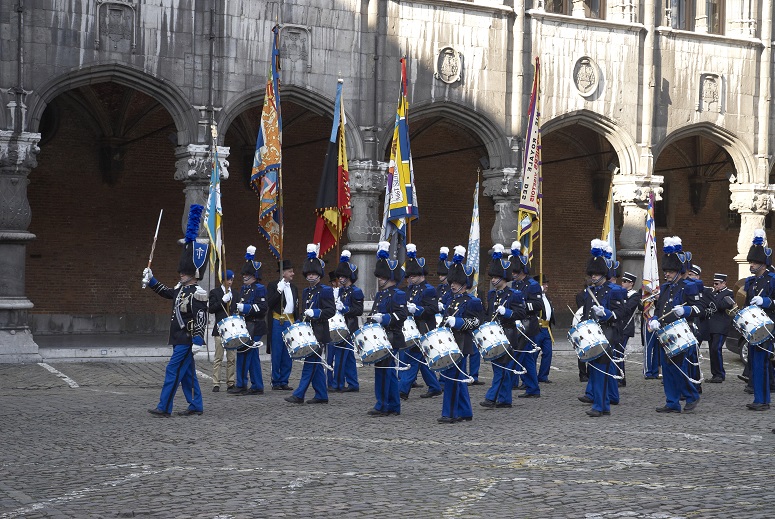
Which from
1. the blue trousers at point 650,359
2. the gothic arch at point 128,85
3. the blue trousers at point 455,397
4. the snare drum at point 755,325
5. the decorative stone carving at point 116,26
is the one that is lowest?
the blue trousers at point 455,397

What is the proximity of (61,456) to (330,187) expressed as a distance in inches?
314

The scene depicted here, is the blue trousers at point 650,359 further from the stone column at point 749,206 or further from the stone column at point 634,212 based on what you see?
the stone column at point 749,206

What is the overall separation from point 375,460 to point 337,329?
14.2 feet

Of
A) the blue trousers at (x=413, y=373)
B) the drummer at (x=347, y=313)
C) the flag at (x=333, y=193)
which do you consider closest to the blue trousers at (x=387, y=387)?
the blue trousers at (x=413, y=373)

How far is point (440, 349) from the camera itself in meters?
11.9

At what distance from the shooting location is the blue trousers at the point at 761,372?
42.8 feet

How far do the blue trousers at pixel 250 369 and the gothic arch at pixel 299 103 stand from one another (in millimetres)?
5995

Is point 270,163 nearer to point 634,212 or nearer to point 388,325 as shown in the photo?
point 388,325

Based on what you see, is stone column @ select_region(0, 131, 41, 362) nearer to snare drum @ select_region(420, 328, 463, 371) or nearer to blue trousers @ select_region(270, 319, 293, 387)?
blue trousers @ select_region(270, 319, 293, 387)

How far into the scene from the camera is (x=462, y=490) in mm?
8125

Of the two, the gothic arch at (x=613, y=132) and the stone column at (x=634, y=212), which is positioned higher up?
the gothic arch at (x=613, y=132)

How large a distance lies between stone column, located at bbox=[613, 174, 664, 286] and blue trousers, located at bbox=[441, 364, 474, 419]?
11.7 metres

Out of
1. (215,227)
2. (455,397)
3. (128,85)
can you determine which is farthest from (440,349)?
(128,85)

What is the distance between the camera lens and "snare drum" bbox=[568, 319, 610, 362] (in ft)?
40.9
